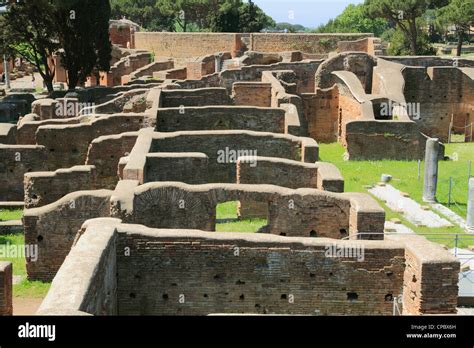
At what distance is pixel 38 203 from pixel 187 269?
26.1ft

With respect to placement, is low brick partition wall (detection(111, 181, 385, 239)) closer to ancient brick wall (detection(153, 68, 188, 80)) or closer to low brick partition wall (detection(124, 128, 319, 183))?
low brick partition wall (detection(124, 128, 319, 183))

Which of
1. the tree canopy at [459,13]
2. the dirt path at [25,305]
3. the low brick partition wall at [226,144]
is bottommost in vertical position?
the dirt path at [25,305]

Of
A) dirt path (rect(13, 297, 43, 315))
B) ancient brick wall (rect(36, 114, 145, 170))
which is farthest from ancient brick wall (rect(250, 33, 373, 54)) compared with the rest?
dirt path (rect(13, 297, 43, 315))

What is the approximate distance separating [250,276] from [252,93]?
62.0 feet

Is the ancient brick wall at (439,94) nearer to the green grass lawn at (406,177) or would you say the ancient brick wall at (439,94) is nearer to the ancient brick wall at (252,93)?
the green grass lawn at (406,177)

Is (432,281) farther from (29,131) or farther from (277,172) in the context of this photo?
(29,131)

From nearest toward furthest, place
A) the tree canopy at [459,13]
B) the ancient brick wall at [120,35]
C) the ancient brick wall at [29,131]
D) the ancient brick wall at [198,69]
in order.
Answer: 1. the ancient brick wall at [29,131]
2. the ancient brick wall at [198,69]
3. the tree canopy at [459,13]
4. the ancient brick wall at [120,35]

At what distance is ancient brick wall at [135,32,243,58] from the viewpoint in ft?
168

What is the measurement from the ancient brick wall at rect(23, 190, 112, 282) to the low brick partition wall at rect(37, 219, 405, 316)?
373 centimetres

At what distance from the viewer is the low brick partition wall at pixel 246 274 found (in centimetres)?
1125

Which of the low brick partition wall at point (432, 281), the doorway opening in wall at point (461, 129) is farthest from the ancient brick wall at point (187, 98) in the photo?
the low brick partition wall at point (432, 281)

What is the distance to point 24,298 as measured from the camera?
1491 centimetres

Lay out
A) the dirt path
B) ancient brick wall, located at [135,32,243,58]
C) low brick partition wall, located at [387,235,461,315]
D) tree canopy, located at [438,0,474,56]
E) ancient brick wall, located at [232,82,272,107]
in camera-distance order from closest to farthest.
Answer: low brick partition wall, located at [387,235,461,315] < the dirt path < ancient brick wall, located at [232,82,272,107] < ancient brick wall, located at [135,32,243,58] < tree canopy, located at [438,0,474,56]

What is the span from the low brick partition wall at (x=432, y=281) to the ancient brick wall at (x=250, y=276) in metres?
→ 0.46
